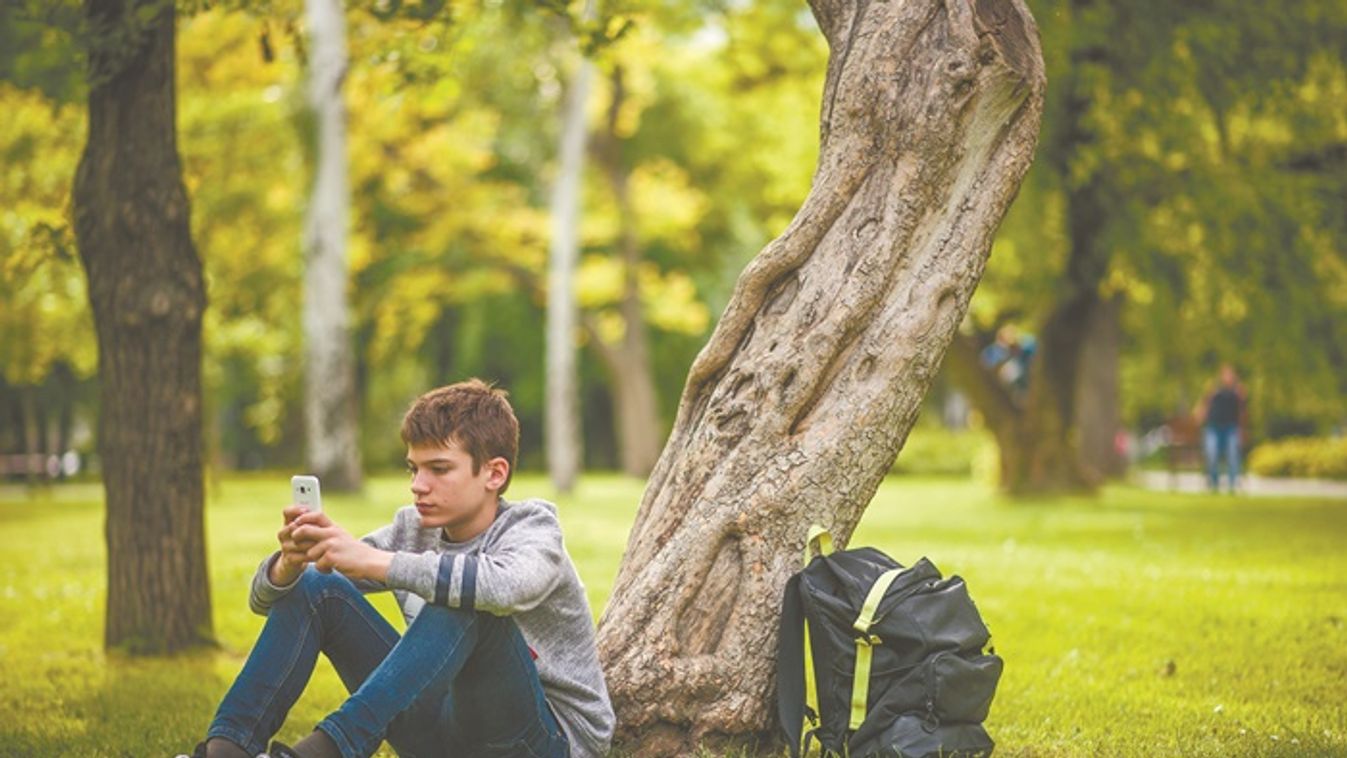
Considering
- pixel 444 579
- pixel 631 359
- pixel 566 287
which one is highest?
pixel 566 287

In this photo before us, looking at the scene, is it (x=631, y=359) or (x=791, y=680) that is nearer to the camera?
(x=791, y=680)

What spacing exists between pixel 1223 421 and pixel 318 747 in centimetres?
2227

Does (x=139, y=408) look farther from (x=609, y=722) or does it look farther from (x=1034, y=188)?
(x=1034, y=188)

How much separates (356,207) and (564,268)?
8241 millimetres

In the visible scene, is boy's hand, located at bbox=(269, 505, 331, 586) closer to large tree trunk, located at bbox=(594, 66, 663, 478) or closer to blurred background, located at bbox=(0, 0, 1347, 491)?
blurred background, located at bbox=(0, 0, 1347, 491)

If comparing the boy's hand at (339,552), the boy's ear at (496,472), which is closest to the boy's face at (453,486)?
the boy's ear at (496,472)

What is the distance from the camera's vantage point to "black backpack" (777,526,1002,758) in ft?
15.3

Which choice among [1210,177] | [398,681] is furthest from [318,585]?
[1210,177]

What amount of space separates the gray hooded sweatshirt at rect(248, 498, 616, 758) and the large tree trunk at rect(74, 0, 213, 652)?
10.3 ft

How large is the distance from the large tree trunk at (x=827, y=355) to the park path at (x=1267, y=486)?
71.2ft

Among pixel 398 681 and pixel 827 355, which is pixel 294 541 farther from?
Result: pixel 827 355

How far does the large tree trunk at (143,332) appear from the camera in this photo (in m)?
7.46

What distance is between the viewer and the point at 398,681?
4219mm

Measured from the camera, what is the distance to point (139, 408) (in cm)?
754
